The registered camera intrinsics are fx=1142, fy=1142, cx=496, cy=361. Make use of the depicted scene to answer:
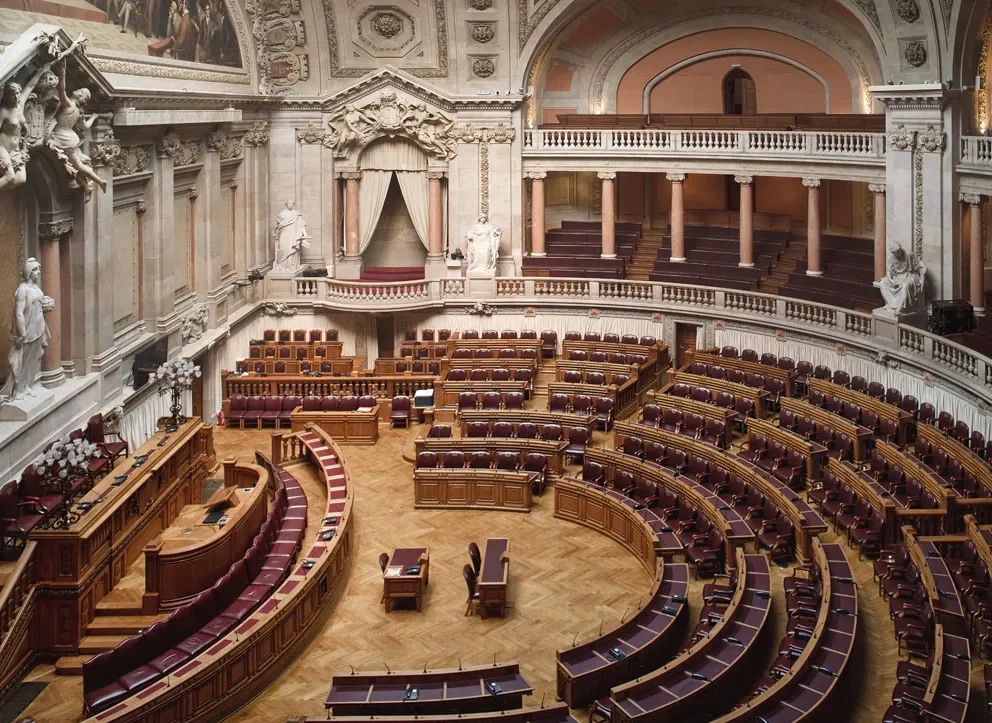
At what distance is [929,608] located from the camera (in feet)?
48.0

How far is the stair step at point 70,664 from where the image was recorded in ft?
48.4

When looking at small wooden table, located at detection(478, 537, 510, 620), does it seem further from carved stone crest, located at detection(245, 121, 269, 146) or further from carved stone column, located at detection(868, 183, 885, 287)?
carved stone crest, located at detection(245, 121, 269, 146)

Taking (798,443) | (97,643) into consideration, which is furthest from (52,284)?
(798,443)

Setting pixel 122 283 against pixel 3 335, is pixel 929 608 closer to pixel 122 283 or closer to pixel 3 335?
pixel 3 335

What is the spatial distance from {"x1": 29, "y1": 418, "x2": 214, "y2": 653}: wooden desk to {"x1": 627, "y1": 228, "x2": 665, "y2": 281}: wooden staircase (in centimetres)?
1586

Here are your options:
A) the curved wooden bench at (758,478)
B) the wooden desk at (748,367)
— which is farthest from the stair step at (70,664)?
the wooden desk at (748,367)

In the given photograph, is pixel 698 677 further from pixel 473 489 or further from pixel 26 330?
pixel 26 330

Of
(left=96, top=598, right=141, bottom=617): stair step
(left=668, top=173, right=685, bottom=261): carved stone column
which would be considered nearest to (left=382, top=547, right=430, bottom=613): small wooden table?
(left=96, top=598, right=141, bottom=617): stair step

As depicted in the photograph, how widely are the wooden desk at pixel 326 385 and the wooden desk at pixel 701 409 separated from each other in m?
5.92

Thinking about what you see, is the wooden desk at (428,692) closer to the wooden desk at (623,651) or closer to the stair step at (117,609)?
the wooden desk at (623,651)

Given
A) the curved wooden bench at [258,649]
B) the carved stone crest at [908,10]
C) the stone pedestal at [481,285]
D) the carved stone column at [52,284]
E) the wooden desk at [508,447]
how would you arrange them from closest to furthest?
the curved wooden bench at [258,649], the carved stone column at [52,284], the wooden desk at [508,447], the carved stone crest at [908,10], the stone pedestal at [481,285]

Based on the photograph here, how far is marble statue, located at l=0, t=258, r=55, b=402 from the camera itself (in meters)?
18.2

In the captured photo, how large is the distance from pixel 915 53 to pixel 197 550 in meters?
18.7

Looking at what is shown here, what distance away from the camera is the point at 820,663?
13.0 metres
